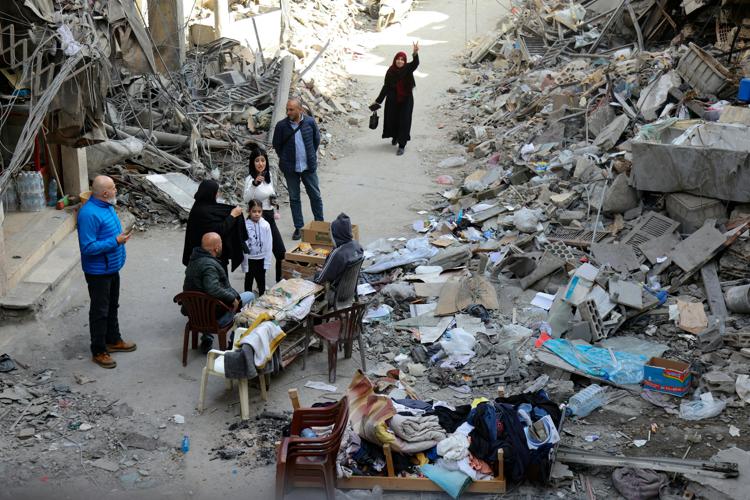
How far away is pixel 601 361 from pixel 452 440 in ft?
7.07

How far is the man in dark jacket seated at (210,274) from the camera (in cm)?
736

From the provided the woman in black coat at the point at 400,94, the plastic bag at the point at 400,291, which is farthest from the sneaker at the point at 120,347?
the woman in black coat at the point at 400,94

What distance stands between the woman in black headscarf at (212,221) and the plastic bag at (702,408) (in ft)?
14.2

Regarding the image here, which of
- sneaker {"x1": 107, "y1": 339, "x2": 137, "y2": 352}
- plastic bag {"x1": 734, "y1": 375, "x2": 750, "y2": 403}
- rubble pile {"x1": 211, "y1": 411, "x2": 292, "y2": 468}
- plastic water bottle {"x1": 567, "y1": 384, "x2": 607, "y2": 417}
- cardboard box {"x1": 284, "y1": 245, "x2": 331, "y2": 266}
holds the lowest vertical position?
rubble pile {"x1": 211, "y1": 411, "x2": 292, "y2": 468}

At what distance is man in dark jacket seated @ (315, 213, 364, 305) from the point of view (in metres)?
7.71

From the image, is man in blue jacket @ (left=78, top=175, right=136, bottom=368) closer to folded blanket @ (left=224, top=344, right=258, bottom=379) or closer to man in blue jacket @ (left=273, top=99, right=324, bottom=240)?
folded blanket @ (left=224, top=344, right=258, bottom=379)

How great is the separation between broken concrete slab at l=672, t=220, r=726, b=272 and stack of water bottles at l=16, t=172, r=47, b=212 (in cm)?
739

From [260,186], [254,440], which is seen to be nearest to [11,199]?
[260,186]

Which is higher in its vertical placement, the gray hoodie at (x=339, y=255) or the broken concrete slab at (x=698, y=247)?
the gray hoodie at (x=339, y=255)

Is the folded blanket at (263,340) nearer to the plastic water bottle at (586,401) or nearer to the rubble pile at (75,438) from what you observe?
the rubble pile at (75,438)

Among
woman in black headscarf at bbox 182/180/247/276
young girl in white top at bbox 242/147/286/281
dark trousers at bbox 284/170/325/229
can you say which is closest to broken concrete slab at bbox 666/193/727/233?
dark trousers at bbox 284/170/325/229

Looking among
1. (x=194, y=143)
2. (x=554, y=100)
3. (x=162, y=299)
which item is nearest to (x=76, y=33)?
(x=162, y=299)

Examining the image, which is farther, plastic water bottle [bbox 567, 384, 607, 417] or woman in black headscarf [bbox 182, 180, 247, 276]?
woman in black headscarf [bbox 182, 180, 247, 276]

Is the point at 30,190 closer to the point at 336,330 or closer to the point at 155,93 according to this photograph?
the point at 155,93
